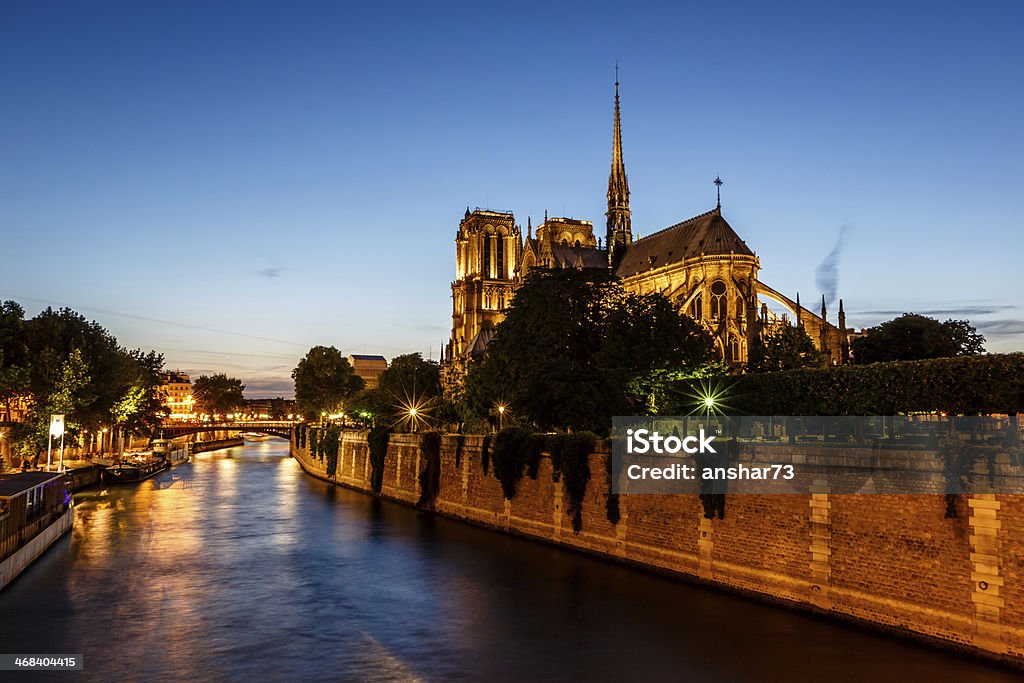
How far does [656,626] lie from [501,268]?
98869 mm

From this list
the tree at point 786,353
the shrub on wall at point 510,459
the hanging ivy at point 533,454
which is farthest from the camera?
the tree at point 786,353

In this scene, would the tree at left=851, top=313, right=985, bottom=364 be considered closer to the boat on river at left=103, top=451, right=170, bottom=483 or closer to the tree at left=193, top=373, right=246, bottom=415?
the boat on river at left=103, top=451, right=170, bottom=483

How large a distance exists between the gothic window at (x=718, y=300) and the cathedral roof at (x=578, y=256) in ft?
94.2

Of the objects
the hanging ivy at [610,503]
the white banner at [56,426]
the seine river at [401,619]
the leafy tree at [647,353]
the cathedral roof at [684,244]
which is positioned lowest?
the seine river at [401,619]

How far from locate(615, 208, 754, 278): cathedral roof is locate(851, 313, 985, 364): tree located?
15234 millimetres

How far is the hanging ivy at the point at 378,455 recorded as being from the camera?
5359 cm

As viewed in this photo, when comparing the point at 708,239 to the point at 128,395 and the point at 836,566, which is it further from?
the point at 836,566

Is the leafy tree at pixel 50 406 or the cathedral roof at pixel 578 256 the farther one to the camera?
the cathedral roof at pixel 578 256

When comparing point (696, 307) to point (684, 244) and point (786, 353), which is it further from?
point (786, 353)

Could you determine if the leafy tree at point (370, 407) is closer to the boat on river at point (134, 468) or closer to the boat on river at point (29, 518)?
the boat on river at point (134, 468)

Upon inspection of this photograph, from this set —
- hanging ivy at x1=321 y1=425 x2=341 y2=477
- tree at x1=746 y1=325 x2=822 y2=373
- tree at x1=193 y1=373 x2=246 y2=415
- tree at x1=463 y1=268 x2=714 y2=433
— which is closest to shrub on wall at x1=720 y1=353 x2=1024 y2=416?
tree at x1=463 y1=268 x2=714 y2=433

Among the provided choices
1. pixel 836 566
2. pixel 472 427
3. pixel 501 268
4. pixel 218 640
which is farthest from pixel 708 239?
pixel 218 640
